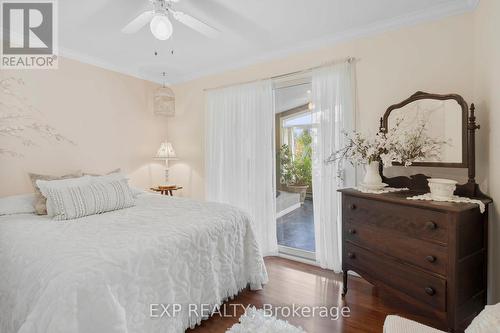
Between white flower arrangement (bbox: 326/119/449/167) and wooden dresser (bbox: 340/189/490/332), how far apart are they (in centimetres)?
30

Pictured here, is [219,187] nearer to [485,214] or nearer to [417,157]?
[417,157]

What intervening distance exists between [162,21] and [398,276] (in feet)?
7.94

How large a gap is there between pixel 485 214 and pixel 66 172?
155 inches

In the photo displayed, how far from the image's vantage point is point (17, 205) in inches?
91.7

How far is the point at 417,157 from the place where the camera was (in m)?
2.15

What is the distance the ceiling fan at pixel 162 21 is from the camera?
177 centimetres

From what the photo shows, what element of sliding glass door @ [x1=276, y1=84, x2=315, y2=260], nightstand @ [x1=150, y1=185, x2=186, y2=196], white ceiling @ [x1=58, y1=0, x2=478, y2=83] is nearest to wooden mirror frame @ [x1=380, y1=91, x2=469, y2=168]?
white ceiling @ [x1=58, y1=0, x2=478, y2=83]

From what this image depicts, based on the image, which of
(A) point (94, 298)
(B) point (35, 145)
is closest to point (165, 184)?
(B) point (35, 145)

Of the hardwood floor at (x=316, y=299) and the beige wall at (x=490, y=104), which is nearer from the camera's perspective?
the beige wall at (x=490, y=104)

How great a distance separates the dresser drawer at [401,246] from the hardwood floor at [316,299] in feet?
1.56

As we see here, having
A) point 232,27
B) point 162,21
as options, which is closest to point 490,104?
point 232,27

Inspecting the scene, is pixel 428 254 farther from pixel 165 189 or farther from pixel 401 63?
pixel 165 189

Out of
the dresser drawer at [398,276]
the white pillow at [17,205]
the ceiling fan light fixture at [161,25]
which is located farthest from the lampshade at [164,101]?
the dresser drawer at [398,276]

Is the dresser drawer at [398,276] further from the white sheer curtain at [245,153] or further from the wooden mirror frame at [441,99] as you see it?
the white sheer curtain at [245,153]
